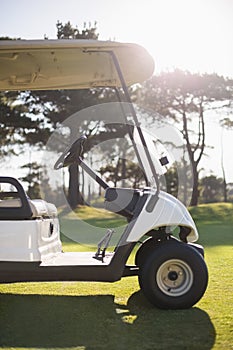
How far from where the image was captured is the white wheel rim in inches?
159

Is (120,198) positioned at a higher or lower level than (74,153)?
lower

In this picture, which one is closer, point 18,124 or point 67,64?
point 67,64

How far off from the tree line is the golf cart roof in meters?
14.9

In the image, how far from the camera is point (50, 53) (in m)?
4.48

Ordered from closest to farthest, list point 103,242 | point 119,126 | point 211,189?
point 103,242
point 119,126
point 211,189

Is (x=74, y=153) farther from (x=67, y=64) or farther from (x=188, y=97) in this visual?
(x=188, y=97)

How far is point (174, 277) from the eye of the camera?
407 centimetres

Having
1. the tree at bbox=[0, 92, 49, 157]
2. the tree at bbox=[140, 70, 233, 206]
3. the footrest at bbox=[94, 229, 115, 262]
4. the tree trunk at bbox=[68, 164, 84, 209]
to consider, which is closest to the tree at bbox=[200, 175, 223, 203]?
the tree at bbox=[140, 70, 233, 206]

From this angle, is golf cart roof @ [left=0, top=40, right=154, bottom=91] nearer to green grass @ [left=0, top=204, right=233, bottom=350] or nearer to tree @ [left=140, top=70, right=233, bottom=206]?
green grass @ [left=0, top=204, right=233, bottom=350]

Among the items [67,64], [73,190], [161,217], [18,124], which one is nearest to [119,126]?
[73,190]

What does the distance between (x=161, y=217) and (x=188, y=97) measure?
26033 millimetres

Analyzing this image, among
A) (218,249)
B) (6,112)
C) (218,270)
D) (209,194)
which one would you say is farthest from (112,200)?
(209,194)

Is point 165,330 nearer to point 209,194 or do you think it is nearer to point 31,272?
point 31,272

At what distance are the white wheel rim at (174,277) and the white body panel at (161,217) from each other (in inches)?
10.8
